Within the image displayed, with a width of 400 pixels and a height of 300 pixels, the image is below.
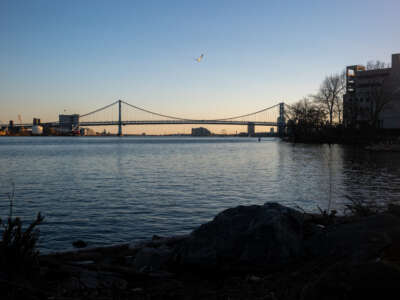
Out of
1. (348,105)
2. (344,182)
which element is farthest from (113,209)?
(348,105)

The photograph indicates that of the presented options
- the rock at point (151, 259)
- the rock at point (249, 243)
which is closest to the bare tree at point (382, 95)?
the rock at point (249, 243)

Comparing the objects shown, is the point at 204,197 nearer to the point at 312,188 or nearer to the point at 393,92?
the point at 312,188

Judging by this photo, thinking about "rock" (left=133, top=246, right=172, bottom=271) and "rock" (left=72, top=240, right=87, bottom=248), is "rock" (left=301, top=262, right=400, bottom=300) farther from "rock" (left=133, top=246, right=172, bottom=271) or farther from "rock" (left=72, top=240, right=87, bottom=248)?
"rock" (left=72, top=240, right=87, bottom=248)

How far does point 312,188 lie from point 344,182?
2.90m

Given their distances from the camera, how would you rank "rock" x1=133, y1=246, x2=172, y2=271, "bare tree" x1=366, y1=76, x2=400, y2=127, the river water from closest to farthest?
"rock" x1=133, y1=246, x2=172, y2=271, the river water, "bare tree" x1=366, y1=76, x2=400, y2=127

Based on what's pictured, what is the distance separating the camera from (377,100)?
2361 inches

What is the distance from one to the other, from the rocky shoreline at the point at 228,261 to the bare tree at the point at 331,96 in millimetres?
67436

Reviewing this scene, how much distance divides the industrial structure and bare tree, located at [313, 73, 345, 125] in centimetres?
180

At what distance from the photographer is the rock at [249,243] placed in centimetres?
570

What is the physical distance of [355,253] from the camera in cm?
495

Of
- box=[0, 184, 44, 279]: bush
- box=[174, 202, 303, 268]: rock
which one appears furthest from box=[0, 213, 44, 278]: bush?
box=[174, 202, 303, 268]: rock

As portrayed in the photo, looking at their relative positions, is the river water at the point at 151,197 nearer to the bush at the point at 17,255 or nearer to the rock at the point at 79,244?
the rock at the point at 79,244

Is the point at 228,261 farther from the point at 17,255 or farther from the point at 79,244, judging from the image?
the point at 79,244

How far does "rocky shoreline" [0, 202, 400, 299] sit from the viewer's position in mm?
4551
